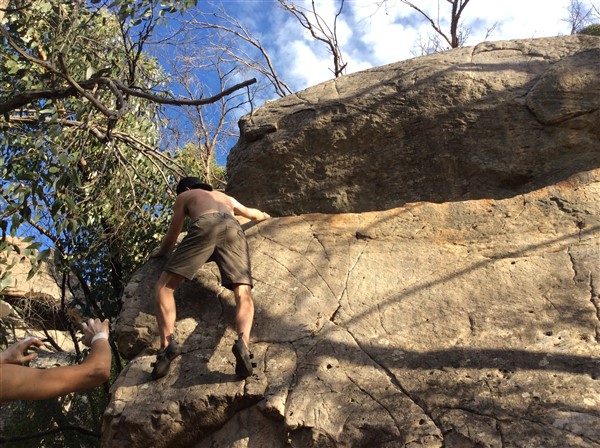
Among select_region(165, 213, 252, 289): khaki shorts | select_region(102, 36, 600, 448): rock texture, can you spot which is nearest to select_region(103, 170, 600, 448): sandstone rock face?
select_region(102, 36, 600, 448): rock texture

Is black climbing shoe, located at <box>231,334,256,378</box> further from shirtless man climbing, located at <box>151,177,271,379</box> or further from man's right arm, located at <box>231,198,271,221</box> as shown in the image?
man's right arm, located at <box>231,198,271,221</box>

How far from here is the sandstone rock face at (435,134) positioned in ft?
18.7

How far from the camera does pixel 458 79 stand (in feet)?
19.9

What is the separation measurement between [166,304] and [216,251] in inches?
21.2

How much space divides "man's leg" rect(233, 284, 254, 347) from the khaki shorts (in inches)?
2.0

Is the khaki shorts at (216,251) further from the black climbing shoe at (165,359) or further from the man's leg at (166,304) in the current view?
the black climbing shoe at (165,359)

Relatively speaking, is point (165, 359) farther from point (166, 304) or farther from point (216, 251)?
point (216, 251)

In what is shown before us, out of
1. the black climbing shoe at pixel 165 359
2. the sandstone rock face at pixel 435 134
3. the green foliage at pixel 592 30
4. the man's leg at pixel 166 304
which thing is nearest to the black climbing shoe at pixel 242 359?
the black climbing shoe at pixel 165 359

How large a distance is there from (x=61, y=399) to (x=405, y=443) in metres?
6.35

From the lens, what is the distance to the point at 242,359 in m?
4.03

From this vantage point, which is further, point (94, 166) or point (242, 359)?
point (94, 166)

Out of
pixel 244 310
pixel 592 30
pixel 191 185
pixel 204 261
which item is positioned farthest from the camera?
pixel 592 30

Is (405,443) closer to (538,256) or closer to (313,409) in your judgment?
(313,409)

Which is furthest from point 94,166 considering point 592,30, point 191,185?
point 592,30
